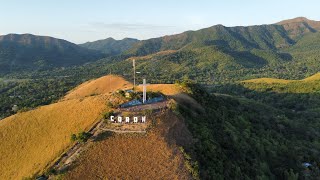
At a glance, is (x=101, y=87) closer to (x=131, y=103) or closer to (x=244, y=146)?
(x=131, y=103)

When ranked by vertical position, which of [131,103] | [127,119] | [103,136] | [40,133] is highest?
[131,103]

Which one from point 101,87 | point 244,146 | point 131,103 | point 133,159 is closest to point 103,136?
point 133,159

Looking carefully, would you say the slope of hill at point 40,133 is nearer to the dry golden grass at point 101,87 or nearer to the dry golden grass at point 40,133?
the dry golden grass at point 40,133

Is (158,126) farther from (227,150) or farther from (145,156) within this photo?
(227,150)

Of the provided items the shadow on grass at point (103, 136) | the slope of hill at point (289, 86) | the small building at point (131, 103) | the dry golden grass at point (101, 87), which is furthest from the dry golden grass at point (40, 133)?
the slope of hill at point (289, 86)

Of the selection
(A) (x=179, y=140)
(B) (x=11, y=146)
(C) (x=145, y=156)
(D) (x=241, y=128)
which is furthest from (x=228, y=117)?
(B) (x=11, y=146)

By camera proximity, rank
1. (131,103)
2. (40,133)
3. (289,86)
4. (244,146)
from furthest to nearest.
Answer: (289,86) < (244,146) < (40,133) < (131,103)
